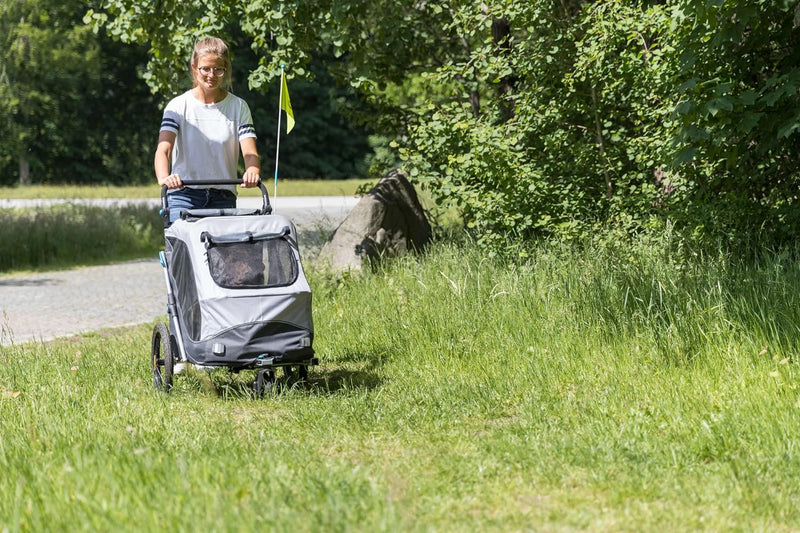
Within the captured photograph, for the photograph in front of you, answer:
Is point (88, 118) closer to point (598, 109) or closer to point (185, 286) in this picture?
point (598, 109)

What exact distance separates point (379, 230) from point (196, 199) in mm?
4500

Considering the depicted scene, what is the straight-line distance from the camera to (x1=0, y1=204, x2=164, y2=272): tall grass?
16.2 meters

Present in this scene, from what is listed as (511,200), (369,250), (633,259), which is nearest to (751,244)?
(633,259)

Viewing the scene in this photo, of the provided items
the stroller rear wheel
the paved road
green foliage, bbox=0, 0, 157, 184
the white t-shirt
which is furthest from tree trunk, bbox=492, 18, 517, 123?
green foliage, bbox=0, 0, 157, 184

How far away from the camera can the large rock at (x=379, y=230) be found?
404 inches

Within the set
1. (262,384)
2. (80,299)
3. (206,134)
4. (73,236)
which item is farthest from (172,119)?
(73,236)

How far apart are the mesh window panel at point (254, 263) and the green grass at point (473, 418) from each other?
0.67 m

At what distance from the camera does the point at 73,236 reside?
17047 millimetres

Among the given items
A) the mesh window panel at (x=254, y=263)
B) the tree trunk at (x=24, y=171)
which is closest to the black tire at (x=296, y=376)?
the mesh window panel at (x=254, y=263)

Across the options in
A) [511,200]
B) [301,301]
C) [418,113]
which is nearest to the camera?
[301,301]

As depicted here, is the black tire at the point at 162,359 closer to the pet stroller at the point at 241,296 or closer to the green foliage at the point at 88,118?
the pet stroller at the point at 241,296

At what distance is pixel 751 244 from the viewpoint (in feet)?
25.9

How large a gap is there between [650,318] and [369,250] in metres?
4.41

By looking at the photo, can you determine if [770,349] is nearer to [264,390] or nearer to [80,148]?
[264,390]
